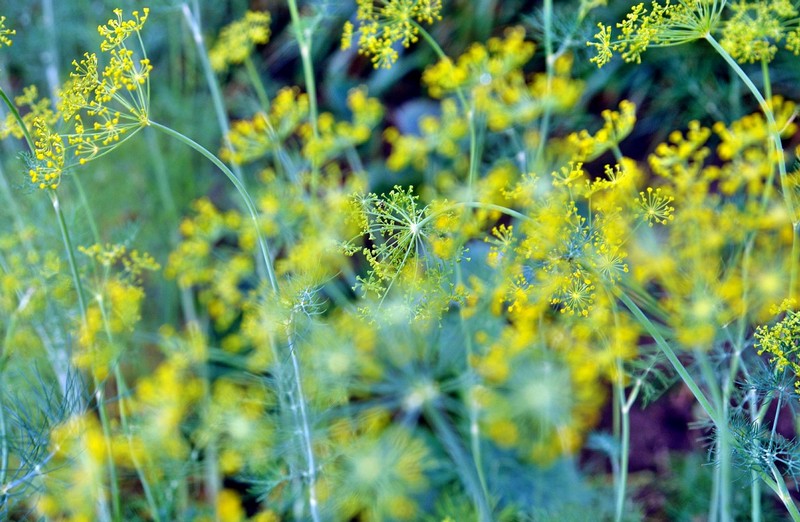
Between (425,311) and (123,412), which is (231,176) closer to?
(425,311)

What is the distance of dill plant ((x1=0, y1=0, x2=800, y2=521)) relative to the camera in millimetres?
966

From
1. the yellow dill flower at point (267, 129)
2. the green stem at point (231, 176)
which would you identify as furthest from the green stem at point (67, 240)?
the yellow dill flower at point (267, 129)

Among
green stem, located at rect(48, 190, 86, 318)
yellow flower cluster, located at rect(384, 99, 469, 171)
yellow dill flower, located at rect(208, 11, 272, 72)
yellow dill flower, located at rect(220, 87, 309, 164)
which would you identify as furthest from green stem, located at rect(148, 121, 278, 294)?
yellow flower cluster, located at rect(384, 99, 469, 171)

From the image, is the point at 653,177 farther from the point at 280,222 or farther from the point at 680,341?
the point at 280,222

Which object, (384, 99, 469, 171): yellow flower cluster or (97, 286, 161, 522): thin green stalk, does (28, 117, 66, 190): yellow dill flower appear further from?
(384, 99, 469, 171): yellow flower cluster

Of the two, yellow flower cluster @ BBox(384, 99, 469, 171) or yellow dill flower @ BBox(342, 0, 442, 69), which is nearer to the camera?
yellow dill flower @ BBox(342, 0, 442, 69)

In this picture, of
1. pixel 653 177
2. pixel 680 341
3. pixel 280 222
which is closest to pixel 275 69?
pixel 280 222

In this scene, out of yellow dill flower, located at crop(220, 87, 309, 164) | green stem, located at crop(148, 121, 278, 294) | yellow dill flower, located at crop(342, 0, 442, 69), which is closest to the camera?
green stem, located at crop(148, 121, 278, 294)

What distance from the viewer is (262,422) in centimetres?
147

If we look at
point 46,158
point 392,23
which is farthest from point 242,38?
point 46,158

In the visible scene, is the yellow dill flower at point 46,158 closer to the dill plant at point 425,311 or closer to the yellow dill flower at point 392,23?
the dill plant at point 425,311

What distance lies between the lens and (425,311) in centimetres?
92

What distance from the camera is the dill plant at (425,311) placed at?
97 cm

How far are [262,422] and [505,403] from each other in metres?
0.57
